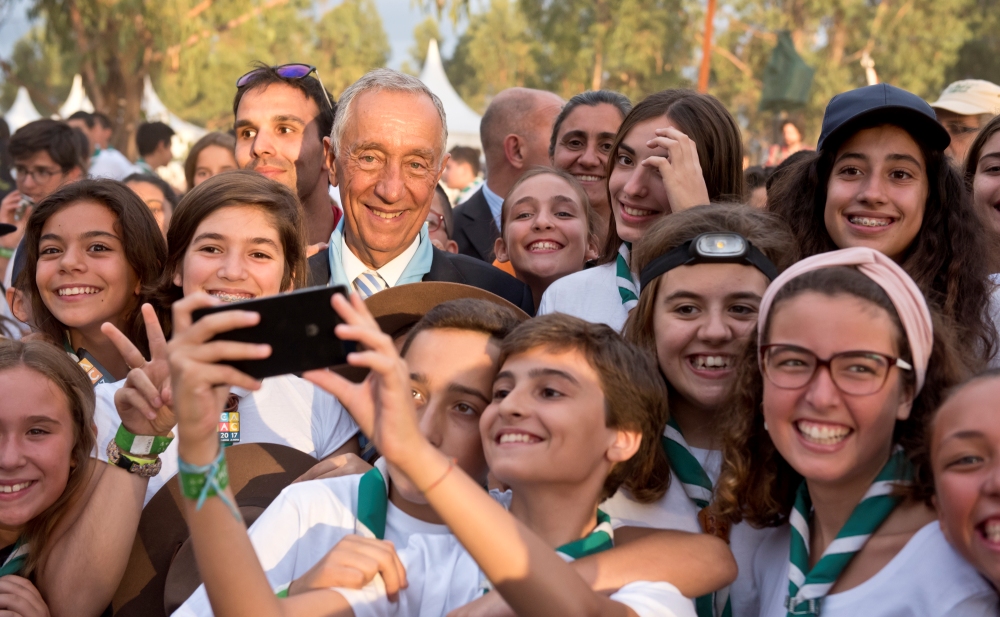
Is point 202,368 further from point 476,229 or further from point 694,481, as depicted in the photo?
point 476,229

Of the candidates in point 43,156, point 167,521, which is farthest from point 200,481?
point 43,156

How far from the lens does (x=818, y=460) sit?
2711 mm

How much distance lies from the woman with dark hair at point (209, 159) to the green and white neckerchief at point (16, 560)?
498cm

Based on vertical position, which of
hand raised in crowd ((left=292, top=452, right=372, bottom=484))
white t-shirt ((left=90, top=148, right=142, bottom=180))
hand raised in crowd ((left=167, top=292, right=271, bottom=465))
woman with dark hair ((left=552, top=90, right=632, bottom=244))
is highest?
white t-shirt ((left=90, top=148, right=142, bottom=180))

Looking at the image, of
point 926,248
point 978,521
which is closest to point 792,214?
point 926,248

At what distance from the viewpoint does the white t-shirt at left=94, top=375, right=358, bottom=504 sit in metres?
3.68

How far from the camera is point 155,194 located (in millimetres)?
7758

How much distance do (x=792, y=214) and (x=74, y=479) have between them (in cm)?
292

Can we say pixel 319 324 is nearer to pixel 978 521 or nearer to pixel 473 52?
pixel 978 521

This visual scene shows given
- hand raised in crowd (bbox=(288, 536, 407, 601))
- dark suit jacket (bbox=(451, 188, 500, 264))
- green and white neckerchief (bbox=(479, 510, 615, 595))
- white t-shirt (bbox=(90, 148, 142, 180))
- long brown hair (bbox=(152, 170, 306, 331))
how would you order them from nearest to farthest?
hand raised in crowd (bbox=(288, 536, 407, 601)), green and white neckerchief (bbox=(479, 510, 615, 595)), long brown hair (bbox=(152, 170, 306, 331)), dark suit jacket (bbox=(451, 188, 500, 264)), white t-shirt (bbox=(90, 148, 142, 180))

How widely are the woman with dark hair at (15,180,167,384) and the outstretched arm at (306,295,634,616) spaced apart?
221 centimetres

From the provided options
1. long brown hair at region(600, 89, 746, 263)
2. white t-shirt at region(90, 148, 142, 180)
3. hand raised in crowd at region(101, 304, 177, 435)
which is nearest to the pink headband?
long brown hair at region(600, 89, 746, 263)

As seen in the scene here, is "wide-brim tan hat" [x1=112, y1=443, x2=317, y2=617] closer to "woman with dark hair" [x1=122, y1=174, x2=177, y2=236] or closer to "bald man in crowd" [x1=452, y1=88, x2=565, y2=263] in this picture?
"bald man in crowd" [x1=452, y1=88, x2=565, y2=263]

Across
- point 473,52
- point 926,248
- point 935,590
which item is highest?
point 473,52
